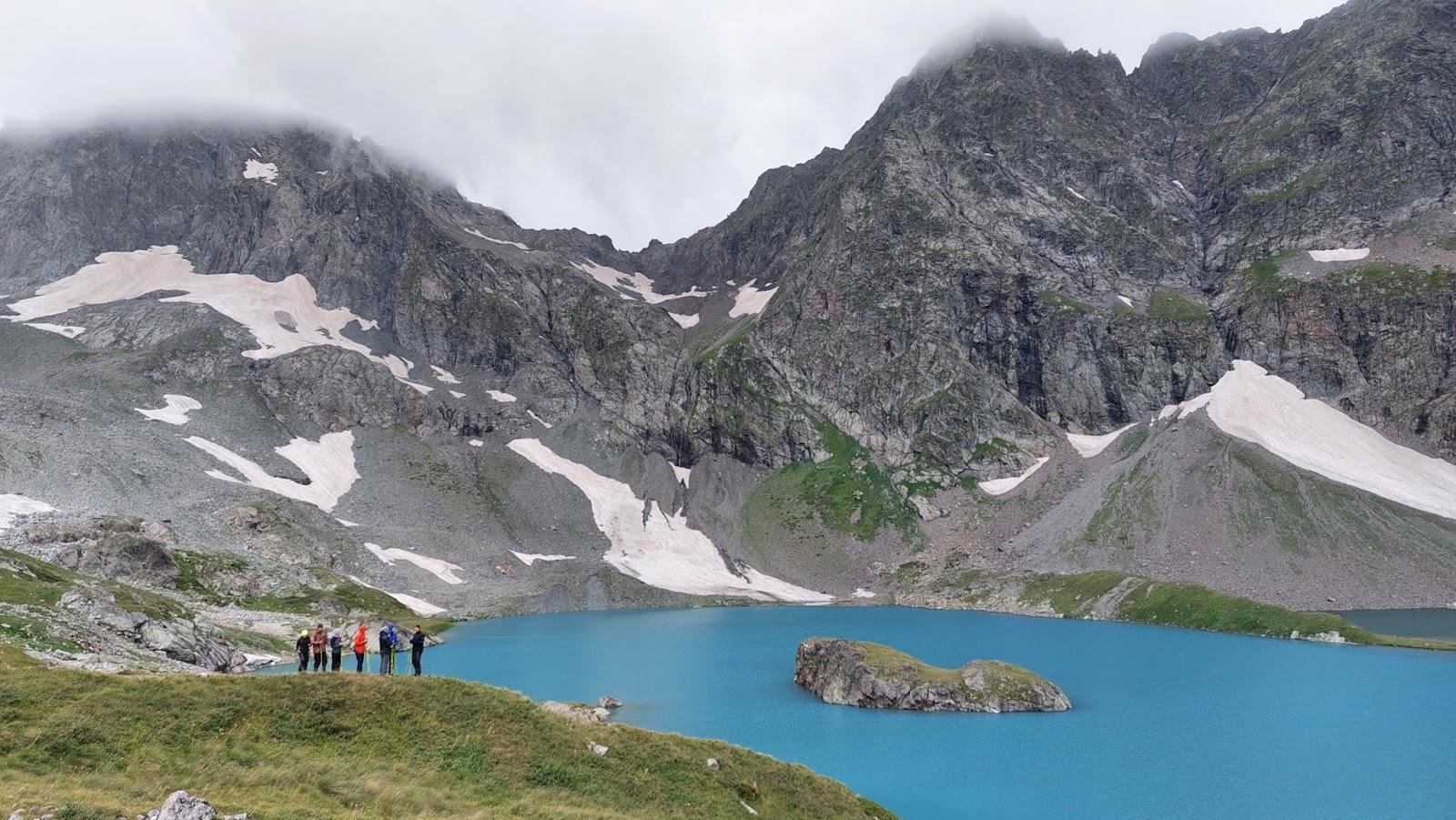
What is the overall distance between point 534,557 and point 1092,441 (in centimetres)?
11804

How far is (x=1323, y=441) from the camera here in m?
143

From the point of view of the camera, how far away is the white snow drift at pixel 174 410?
132 metres

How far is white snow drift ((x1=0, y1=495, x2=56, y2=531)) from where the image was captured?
276 feet

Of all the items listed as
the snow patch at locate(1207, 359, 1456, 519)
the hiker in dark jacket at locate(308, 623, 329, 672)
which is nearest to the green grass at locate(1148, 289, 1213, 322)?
the snow patch at locate(1207, 359, 1456, 519)

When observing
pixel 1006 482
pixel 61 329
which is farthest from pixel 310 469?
pixel 1006 482

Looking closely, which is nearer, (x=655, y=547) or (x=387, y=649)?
(x=387, y=649)

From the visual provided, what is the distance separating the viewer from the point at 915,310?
190000 mm

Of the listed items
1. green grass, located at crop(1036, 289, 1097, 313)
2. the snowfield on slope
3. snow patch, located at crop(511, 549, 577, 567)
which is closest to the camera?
snow patch, located at crop(511, 549, 577, 567)

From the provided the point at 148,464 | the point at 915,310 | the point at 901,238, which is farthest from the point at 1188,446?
the point at 148,464

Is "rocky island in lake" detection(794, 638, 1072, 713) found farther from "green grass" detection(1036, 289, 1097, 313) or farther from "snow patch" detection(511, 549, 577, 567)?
"green grass" detection(1036, 289, 1097, 313)

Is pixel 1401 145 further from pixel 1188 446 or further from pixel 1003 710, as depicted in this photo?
pixel 1003 710

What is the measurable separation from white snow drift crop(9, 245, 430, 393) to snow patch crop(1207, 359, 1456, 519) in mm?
171799

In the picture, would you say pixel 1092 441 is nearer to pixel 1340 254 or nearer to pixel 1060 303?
pixel 1060 303

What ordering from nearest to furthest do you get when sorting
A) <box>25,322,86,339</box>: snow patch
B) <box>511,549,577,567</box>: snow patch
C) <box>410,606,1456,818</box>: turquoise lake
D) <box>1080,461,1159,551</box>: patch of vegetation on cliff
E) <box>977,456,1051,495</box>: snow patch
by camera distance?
<box>410,606,1456,818</box>: turquoise lake < <box>1080,461,1159,551</box>: patch of vegetation on cliff < <box>511,549,577,567</box>: snow patch < <box>25,322,86,339</box>: snow patch < <box>977,456,1051,495</box>: snow patch
